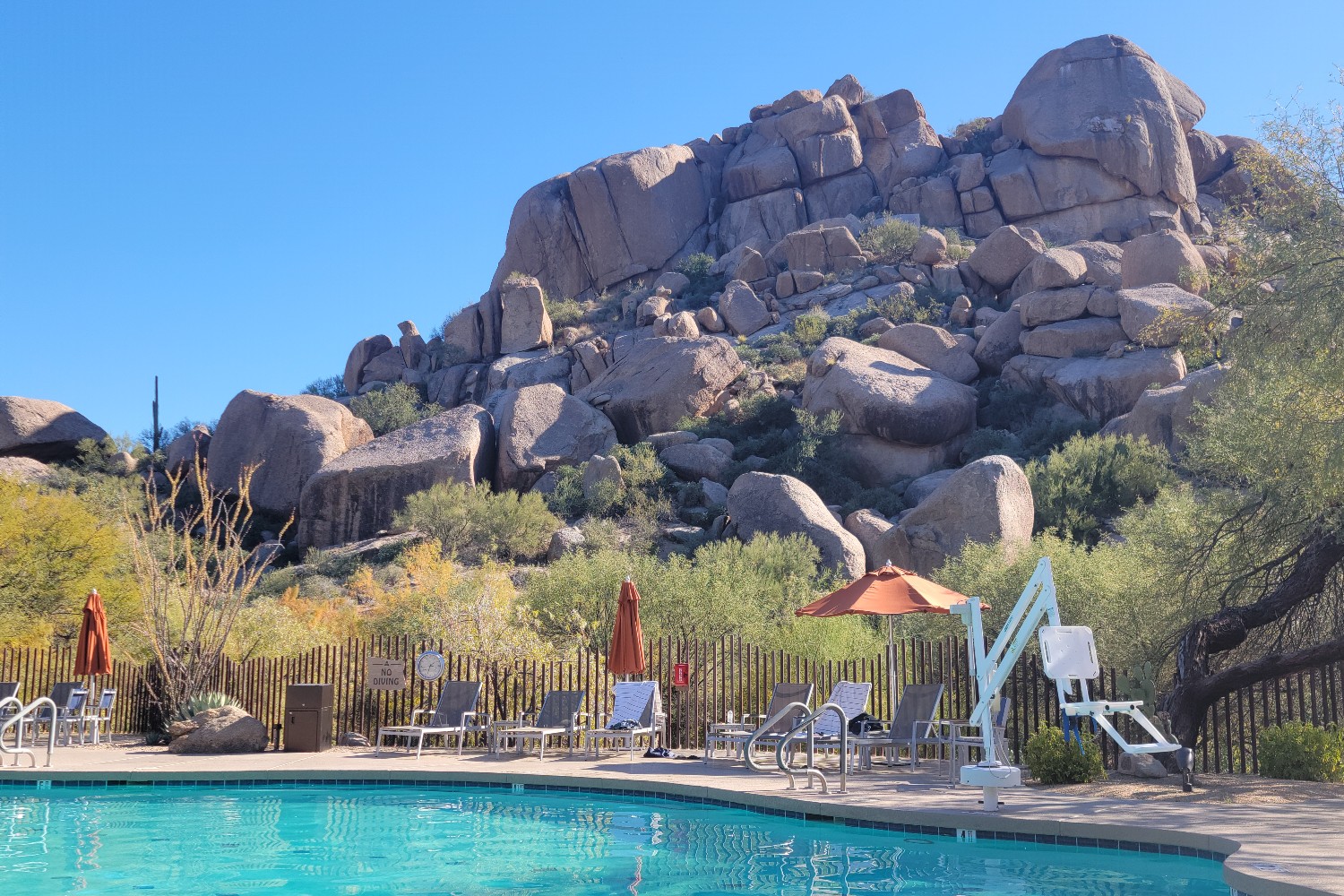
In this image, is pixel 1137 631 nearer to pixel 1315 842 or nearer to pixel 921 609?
pixel 921 609

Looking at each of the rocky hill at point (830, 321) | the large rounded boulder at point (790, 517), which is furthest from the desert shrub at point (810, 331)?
the large rounded boulder at point (790, 517)

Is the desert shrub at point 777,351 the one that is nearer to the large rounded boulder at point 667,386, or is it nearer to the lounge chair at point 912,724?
the large rounded boulder at point 667,386

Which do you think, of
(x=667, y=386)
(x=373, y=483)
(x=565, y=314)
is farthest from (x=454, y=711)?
(x=565, y=314)

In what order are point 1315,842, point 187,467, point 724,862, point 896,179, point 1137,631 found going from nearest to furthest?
point 1315,842
point 724,862
point 1137,631
point 187,467
point 896,179

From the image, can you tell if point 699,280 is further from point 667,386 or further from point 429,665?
point 429,665

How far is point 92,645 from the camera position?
46.2ft

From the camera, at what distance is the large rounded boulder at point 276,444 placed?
124ft

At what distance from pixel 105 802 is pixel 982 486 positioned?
1936 centimetres

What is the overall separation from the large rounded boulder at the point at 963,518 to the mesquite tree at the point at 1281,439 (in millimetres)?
12582

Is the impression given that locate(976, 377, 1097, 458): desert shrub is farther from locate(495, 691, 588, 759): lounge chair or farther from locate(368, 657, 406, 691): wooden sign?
locate(368, 657, 406, 691): wooden sign

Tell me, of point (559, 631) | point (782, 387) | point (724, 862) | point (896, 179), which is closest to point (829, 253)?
point (896, 179)

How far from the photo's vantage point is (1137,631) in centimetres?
1380

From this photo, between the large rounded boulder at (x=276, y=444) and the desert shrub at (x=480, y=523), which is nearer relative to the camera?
the desert shrub at (x=480, y=523)

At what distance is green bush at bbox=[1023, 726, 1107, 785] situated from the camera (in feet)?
31.9
